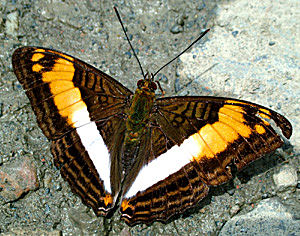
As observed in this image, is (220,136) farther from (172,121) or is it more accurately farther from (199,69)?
(199,69)

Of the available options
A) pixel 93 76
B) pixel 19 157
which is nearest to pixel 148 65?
pixel 93 76

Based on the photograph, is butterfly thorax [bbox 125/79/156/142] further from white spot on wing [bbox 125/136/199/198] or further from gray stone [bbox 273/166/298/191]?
gray stone [bbox 273/166/298/191]

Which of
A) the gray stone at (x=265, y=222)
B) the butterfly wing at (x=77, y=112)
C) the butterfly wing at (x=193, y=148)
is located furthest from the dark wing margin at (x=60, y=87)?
the gray stone at (x=265, y=222)

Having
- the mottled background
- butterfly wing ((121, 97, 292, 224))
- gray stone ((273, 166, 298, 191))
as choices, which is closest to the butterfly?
butterfly wing ((121, 97, 292, 224))

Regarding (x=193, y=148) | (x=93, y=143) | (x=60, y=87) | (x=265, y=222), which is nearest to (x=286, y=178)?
(x=265, y=222)

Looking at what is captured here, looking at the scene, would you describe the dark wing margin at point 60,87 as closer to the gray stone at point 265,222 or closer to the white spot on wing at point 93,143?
the white spot on wing at point 93,143

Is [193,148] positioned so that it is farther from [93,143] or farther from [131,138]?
[93,143]
